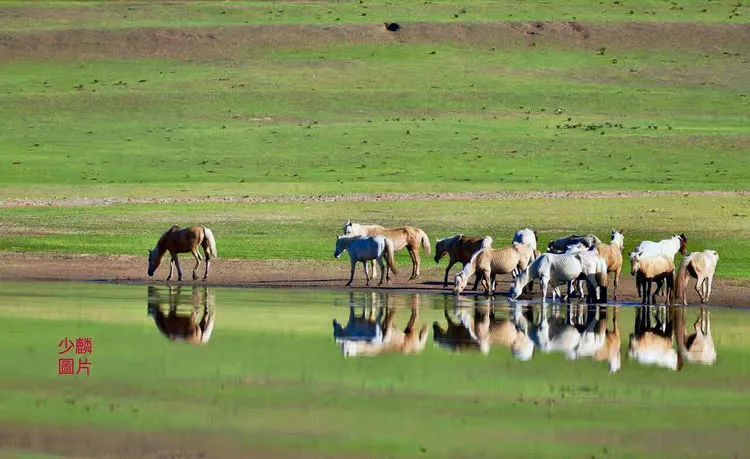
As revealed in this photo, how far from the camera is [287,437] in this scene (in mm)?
13438

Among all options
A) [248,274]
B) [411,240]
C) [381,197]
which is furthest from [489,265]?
[381,197]

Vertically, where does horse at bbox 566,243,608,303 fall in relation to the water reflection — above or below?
above

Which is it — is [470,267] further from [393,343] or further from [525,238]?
[393,343]

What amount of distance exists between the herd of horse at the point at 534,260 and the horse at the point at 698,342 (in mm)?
1406

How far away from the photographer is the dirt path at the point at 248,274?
28297mm

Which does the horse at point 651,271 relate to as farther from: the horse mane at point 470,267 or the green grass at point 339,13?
the green grass at point 339,13

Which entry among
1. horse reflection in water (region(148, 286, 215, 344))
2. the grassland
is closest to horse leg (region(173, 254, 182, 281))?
horse reflection in water (region(148, 286, 215, 344))

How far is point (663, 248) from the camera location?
2811cm

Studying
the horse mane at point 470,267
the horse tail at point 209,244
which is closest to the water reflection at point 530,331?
the horse mane at point 470,267

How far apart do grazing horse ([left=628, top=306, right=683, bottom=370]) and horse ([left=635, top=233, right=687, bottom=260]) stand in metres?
3.08

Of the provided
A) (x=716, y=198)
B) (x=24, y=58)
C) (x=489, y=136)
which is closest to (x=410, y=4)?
(x=24, y=58)

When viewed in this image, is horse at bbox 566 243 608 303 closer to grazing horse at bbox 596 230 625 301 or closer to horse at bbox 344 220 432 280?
grazing horse at bbox 596 230 625 301

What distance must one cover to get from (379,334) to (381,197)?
869 inches

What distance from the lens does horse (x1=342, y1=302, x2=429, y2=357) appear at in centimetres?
1894
